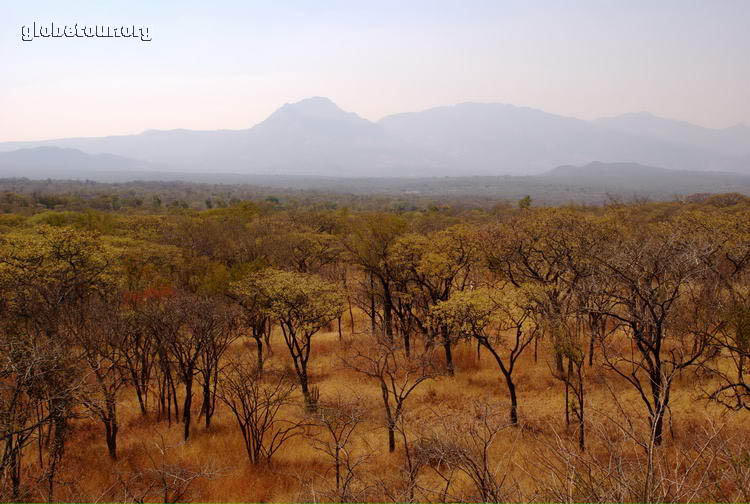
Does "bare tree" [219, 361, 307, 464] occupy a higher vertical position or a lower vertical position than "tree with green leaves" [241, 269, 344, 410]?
lower

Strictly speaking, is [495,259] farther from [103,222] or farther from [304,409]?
[103,222]

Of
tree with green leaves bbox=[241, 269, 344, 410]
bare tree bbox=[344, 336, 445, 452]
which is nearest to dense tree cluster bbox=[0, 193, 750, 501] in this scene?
tree with green leaves bbox=[241, 269, 344, 410]

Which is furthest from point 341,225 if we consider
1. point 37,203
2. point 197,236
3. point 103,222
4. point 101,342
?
point 37,203

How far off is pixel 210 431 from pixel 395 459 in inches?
325

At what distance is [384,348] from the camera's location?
60.8ft

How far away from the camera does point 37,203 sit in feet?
278

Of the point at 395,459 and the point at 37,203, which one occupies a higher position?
the point at 37,203

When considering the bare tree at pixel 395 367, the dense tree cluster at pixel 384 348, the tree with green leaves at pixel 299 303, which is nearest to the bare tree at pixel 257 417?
the dense tree cluster at pixel 384 348

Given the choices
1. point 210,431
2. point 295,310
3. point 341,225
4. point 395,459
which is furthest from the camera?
point 341,225

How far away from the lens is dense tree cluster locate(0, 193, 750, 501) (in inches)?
469

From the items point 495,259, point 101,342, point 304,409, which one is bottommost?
point 304,409

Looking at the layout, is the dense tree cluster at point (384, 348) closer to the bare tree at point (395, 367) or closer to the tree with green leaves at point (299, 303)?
the tree with green leaves at point (299, 303)

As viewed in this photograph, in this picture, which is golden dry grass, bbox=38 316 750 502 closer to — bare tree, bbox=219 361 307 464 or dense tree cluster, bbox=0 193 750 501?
dense tree cluster, bbox=0 193 750 501

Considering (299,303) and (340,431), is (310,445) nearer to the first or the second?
(340,431)
